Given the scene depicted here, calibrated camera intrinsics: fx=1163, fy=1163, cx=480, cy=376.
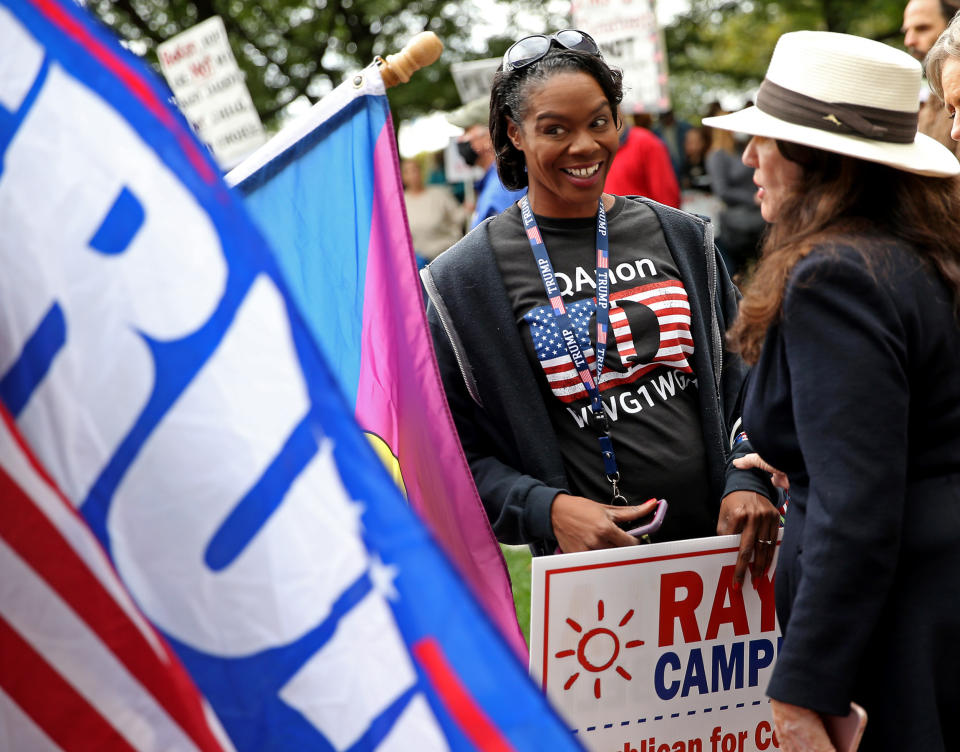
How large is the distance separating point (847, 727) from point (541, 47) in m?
1.63

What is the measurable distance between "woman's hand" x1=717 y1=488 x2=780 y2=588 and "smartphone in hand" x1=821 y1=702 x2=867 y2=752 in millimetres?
547

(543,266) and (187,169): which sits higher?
(187,169)

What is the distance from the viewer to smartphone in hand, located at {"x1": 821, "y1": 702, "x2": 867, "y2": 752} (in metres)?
1.95

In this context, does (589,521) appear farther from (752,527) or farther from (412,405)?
(412,405)

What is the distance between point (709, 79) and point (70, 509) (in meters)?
28.2

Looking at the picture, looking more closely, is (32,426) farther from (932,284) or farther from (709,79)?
(709,79)

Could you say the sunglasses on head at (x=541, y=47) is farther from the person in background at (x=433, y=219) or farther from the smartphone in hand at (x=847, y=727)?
the person in background at (x=433, y=219)

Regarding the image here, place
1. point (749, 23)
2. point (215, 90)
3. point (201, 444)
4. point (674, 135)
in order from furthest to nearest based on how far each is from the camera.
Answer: point (749, 23) → point (674, 135) → point (215, 90) → point (201, 444)

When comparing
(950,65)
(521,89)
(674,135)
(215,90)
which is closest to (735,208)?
(674,135)

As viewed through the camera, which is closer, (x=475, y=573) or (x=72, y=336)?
(x=72, y=336)

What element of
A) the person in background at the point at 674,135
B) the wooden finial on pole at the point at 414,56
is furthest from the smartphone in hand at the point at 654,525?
the person in background at the point at 674,135

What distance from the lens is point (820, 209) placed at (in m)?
2.05

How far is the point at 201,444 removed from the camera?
1284 millimetres

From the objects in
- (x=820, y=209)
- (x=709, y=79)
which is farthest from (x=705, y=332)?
(x=709, y=79)
